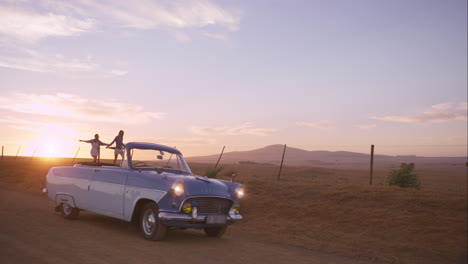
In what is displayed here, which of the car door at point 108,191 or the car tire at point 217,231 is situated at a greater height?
the car door at point 108,191

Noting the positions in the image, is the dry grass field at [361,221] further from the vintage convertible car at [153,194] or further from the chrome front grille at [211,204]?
the vintage convertible car at [153,194]

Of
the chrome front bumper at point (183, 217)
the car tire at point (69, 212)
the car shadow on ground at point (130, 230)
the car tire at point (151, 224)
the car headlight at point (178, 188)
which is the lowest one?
the car shadow on ground at point (130, 230)

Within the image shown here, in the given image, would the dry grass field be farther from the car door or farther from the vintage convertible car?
the car door

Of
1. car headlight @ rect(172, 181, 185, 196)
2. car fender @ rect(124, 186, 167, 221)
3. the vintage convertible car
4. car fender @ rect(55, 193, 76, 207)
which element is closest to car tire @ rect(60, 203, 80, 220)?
the vintage convertible car

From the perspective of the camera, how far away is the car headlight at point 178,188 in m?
7.90

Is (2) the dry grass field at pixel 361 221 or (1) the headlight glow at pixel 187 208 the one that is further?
(2) the dry grass field at pixel 361 221

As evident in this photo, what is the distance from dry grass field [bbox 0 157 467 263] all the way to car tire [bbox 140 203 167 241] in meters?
2.94

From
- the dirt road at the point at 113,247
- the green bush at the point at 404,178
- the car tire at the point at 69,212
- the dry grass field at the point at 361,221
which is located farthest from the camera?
the green bush at the point at 404,178

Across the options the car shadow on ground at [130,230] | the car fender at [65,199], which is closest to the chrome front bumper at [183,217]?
the car shadow on ground at [130,230]

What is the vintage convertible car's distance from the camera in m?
7.96

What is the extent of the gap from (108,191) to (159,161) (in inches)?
53.7

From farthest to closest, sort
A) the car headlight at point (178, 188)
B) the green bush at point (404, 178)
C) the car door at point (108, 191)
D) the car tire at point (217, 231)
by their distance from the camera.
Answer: the green bush at point (404, 178)
the car tire at point (217, 231)
the car door at point (108, 191)
the car headlight at point (178, 188)

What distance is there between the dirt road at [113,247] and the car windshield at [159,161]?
1.47 metres

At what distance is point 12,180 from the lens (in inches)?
1001
